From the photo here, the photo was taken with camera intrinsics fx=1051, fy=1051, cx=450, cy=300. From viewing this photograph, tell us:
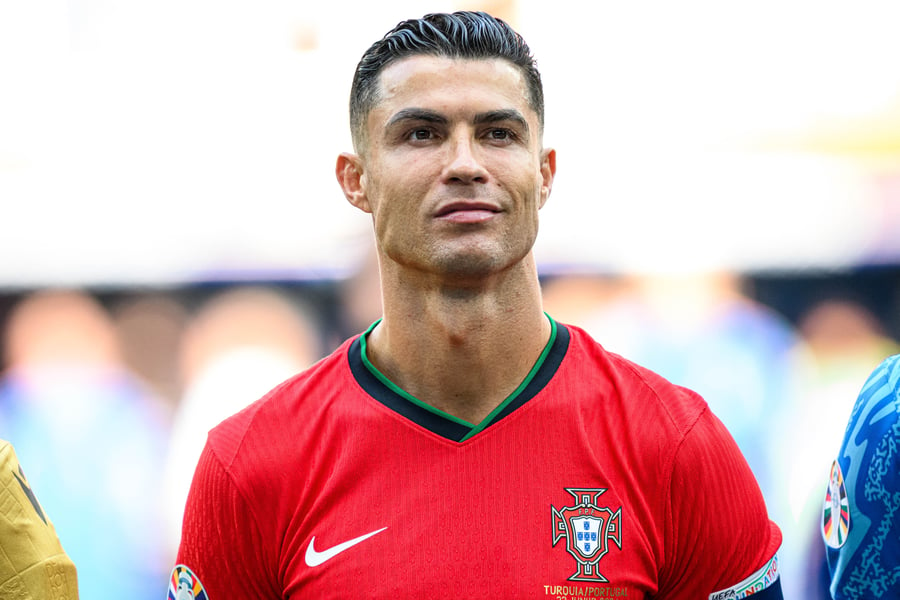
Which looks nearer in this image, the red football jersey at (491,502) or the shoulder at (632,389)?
the red football jersey at (491,502)

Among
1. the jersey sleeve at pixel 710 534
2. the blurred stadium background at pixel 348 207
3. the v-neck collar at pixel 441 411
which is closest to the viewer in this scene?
the jersey sleeve at pixel 710 534

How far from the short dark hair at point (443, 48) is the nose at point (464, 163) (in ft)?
0.80

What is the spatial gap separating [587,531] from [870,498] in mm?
628

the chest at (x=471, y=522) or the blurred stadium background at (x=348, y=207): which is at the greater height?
the blurred stadium background at (x=348, y=207)

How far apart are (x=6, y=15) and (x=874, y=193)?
4.30m

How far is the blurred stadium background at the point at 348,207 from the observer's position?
502cm

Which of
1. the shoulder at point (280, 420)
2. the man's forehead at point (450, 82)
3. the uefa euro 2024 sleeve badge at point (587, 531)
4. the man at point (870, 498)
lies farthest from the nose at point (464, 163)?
the man at point (870, 498)

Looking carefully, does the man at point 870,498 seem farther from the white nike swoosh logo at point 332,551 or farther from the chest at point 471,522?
the white nike swoosh logo at point 332,551

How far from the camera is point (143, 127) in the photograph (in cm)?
518

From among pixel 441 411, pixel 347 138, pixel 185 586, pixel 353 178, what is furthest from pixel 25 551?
pixel 347 138

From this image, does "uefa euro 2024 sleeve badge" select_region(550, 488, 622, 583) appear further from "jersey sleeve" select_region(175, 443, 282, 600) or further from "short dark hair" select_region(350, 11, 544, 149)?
"short dark hair" select_region(350, 11, 544, 149)

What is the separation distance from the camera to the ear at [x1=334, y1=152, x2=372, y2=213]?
2718 millimetres

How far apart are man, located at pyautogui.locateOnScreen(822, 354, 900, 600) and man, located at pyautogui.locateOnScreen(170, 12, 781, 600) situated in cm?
17

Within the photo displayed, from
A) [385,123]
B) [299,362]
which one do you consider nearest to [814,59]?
[299,362]
